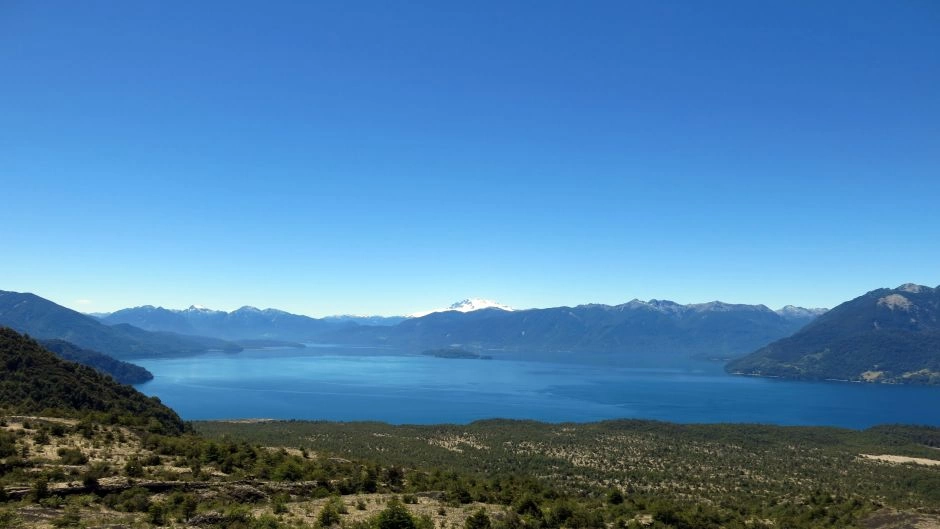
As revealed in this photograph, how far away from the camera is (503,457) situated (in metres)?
99.0

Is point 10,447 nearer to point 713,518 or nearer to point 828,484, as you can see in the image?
point 713,518

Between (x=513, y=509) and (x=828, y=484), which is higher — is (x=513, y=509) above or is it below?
above

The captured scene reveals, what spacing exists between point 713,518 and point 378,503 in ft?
82.8

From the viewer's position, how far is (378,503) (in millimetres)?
32469

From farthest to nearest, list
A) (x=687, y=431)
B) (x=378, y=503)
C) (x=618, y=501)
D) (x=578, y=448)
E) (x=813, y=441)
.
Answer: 1. (x=687, y=431)
2. (x=813, y=441)
3. (x=578, y=448)
4. (x=618, y=501)
5. (x=378, y=503)

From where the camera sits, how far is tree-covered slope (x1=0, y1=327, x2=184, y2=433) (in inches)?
2431

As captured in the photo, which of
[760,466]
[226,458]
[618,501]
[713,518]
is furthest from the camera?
[760,466]

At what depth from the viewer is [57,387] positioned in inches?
2579

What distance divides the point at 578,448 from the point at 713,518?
244 ft

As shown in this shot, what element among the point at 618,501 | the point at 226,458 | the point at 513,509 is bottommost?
the point at 618,501

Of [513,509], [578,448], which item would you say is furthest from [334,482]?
[578,448]

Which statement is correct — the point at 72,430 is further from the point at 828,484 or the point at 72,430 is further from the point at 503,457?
the point at 828,484

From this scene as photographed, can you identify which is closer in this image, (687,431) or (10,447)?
(10,447)

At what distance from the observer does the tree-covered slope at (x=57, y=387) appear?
203 ft
